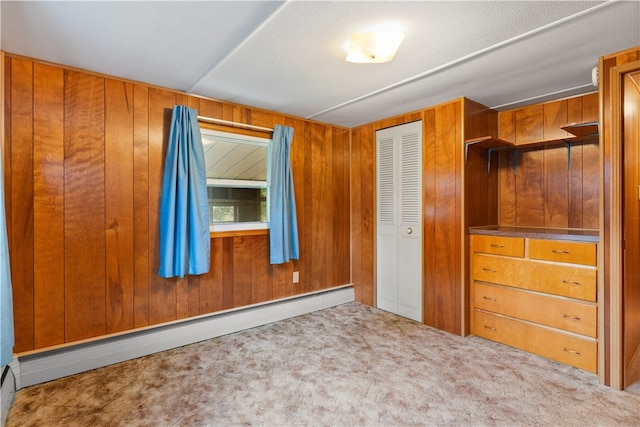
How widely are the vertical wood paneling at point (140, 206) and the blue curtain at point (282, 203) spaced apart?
3.65 ft

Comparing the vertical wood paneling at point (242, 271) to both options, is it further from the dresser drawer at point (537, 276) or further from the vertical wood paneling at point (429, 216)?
the dresser drawer at point (537, 276)

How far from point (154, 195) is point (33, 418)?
5.12 feet

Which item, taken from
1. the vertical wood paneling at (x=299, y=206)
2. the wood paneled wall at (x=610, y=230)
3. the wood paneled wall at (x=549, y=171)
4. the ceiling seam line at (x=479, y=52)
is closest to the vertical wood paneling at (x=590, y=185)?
the wood paneled wall at (x=549, y=171)

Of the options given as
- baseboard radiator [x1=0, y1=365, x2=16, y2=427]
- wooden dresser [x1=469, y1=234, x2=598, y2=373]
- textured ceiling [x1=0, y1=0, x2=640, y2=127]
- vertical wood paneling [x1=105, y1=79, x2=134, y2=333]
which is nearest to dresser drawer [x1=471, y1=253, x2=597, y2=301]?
wooden dresser [x1=469, y1=234, x2=598, y2=373]

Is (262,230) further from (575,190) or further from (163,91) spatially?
(575,190)

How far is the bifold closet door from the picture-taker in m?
3.29

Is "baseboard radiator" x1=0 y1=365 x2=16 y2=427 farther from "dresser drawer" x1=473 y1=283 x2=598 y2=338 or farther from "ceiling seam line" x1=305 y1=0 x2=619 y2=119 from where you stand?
"dresser drawer" x1=473 y1=283 x2=598 y2=338

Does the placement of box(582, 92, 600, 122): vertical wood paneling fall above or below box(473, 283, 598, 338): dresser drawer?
above

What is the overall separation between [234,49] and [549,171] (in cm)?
291

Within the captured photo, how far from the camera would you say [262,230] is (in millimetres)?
3264

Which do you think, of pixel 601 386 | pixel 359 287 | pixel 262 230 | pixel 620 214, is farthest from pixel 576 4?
pixel 359 287

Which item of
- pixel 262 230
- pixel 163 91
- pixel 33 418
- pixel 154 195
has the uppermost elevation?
pixel 163 91

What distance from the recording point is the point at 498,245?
8.93 ft

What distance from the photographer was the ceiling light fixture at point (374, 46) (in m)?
1.84
